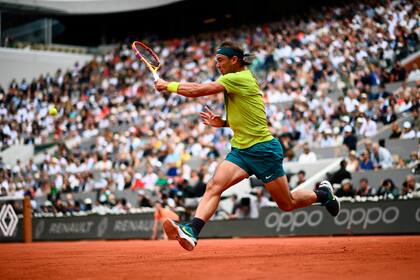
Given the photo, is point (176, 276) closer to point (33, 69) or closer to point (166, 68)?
point (166, 68)

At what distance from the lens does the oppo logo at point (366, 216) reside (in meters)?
17.0

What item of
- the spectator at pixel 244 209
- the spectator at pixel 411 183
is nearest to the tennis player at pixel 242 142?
the spectator at pixel 411 183

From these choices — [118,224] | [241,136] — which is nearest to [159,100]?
[118,224]

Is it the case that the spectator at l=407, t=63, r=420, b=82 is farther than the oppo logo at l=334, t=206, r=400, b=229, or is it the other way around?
the spectator at l=407, t=63, r=420, b=82

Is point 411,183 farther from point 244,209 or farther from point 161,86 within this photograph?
point 161,86

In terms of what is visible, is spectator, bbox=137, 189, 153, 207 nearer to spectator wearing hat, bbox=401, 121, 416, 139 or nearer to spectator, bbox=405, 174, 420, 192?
spectator wearing hat, bbox=401, 121, 416, 139

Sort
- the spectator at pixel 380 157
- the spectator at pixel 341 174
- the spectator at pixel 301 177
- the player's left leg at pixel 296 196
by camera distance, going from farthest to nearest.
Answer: the spectator at pixel 301 177 < the spectator at pixel 380 157 < the spectator at pixel 341 174 < the player's left leg at pixel 296 196

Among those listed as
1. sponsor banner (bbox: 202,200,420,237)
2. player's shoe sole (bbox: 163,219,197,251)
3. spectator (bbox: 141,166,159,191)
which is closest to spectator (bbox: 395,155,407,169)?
sponsor banner (bbox: 202,200,420,237)

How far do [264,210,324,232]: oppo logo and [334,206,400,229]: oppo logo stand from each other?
564 mm

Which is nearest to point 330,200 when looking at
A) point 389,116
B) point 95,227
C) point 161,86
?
point 161,86

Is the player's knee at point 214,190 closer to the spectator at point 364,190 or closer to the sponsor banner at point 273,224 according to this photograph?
the sponsor banner at point 273,224

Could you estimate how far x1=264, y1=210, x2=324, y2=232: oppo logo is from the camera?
1833 centimetres

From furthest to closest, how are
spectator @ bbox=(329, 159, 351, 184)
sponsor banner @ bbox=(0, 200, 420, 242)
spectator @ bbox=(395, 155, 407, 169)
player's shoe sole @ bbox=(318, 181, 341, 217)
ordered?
spectator @ bbox=(395, 155, 407, 169)
spectator @ bbox=(329, 159, 351, 184)
sponsor banner @ bbox=(0, 200, 420, 242)
player's shoe sole @ bbox=(318, 181, 341, 217)

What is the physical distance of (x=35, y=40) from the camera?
43.3m
